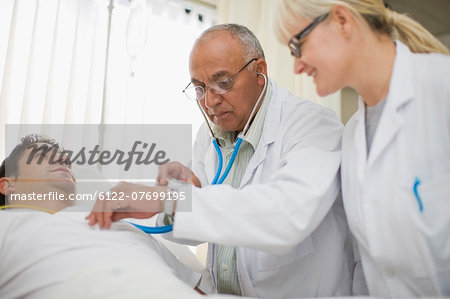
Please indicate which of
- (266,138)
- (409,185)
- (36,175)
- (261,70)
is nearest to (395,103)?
(409,185)

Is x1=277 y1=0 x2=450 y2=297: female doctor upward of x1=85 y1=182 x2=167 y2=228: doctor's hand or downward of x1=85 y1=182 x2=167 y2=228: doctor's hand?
upward

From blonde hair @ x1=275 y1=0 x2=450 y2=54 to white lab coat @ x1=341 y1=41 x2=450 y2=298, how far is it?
0.25 ft

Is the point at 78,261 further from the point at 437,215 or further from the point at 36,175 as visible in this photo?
the point at 437,215

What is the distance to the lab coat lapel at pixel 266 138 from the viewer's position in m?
1.39

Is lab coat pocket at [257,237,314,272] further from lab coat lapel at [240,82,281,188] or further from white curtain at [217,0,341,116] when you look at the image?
Answer: white curtain at [217,0,341,116]

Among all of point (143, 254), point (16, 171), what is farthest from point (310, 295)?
point (16, 171)

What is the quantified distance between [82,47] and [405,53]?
2.19m

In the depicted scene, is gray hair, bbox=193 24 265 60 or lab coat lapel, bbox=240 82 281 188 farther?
gray hair, bbox=193 24 265 60

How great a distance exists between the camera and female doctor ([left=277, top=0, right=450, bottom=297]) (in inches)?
35.8

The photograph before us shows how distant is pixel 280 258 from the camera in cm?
123

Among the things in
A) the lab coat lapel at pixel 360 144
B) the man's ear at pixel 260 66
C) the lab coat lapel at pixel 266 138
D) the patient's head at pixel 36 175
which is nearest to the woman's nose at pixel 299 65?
the lab coat lapel at pixel 360 144

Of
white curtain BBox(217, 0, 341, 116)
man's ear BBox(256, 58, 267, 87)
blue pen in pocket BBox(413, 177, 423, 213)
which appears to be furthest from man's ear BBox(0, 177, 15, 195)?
white curtain BBox(217, 0, 341, 116)

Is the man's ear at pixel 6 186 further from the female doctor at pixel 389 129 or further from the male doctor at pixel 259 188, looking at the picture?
the female doctor at pixel 389 129

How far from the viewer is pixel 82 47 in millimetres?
2635
